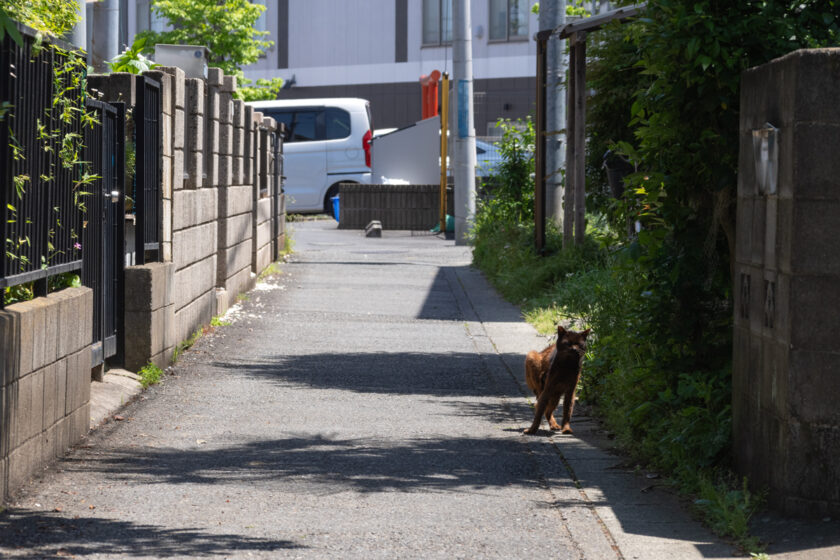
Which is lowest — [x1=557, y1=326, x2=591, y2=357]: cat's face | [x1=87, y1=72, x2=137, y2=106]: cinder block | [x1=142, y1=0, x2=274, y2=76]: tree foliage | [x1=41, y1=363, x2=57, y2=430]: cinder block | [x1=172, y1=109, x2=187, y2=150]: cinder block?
[x1=41, y1=363, x2=57, y2=430]: cinder block

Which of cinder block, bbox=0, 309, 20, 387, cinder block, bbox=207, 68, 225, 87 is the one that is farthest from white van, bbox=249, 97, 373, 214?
cinder block, bbox=0, 309, 20, 387

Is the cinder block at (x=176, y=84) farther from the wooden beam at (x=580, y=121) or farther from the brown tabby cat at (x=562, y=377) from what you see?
the wooden beam at (x=580, y=121)

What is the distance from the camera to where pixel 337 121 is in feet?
109

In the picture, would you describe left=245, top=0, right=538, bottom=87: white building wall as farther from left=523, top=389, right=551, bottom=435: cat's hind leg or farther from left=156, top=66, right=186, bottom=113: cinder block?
left=523, top=389, right=551, bottom=435: cat's hind leg

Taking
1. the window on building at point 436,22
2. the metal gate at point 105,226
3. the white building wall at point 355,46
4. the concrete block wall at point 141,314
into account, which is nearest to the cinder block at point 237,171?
the concrete block wall at point 141,314

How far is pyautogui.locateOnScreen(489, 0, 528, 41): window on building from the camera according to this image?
143ft

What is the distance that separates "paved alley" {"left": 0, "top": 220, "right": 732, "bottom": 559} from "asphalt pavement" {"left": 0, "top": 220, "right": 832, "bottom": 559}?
0.05ft

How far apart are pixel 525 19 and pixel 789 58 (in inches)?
1555

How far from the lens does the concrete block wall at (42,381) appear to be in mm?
5363

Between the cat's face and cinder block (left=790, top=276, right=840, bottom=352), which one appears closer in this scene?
cinder block (left=790, top=276, right=840, bottom=352)

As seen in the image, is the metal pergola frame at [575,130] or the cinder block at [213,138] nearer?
the cinder block at [213,138]

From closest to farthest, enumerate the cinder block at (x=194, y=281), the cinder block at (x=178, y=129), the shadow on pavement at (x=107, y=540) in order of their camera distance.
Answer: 1. the shadow on pavement at (x=107, y=540)
2. the cinder block at (x=178, y=129)
3. the cinder block at (x=194, y=281)

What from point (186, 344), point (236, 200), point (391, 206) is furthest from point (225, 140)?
point (391, 206)

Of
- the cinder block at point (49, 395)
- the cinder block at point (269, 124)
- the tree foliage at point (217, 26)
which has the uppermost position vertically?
the tree foliage at point (217, 26)
